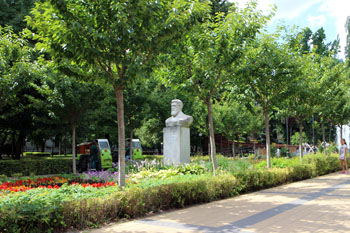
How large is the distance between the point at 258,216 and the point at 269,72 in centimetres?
730

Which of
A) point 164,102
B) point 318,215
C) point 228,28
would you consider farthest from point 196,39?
point 164,102

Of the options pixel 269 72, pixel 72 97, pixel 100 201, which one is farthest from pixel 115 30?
pixel 72 97

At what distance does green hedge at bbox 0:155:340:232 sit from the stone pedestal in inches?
175

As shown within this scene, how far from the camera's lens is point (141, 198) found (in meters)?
6.62

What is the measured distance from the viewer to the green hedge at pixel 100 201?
4895 mm

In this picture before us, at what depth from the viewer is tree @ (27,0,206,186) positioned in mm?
6324

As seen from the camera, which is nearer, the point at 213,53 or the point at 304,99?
the point at 213,53

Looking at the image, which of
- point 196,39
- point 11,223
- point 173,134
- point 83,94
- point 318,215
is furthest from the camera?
point 83,94

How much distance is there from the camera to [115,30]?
644cm

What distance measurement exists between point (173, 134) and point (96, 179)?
469 centimetres

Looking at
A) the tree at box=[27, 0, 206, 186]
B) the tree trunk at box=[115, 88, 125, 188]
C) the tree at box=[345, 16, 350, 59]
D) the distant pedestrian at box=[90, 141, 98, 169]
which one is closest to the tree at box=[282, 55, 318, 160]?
the tree at box=[27, 0, 206, 186]

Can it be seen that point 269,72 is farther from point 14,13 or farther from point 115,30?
point 14,13

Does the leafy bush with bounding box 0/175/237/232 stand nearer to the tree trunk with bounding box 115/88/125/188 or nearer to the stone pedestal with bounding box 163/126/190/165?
the tree trunk with bounding box 115/88/125/188

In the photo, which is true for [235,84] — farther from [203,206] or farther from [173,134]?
[203,206]
